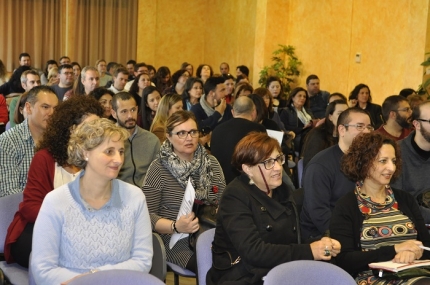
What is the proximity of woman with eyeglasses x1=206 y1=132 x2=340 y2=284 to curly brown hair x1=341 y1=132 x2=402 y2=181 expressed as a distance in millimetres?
478

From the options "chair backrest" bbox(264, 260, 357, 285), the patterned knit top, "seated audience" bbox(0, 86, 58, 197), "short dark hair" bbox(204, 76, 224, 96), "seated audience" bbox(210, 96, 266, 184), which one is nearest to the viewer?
"chair backrest" bbox(264, 260, 357, 285)

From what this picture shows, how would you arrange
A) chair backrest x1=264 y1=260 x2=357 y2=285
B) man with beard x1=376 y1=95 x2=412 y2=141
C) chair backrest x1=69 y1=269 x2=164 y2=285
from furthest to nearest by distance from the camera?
man with beard x1=376 y1=95 x2=412 y2=141 → chair backrest x1=264 y1=260 x2=357 y2=285 → chair backrest x1=69 y1=269 x2=164 y2=285

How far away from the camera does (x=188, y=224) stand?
3861 mm

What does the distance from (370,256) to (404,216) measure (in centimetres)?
38

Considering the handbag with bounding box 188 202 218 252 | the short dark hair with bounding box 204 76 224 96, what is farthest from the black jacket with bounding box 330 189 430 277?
the short dark hair with bounding box 204 76 224 96

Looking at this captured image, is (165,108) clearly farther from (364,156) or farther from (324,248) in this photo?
(324,248)

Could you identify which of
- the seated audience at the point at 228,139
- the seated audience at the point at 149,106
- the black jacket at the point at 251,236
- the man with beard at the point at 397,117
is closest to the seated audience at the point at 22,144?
the black jacket at the point at 251,236

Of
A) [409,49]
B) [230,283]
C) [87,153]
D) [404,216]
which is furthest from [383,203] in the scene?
[409,49]

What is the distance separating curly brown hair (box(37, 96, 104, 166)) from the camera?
3.85 m

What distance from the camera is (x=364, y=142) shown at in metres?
3.87

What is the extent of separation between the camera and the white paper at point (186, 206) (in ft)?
12.4

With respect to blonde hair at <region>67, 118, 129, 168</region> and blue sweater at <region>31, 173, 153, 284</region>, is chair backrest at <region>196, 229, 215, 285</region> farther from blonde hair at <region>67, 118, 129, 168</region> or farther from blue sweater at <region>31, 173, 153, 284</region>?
blonde hair at <region>67, 118, 129, 168</region>

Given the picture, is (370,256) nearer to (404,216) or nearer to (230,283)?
(404,216)

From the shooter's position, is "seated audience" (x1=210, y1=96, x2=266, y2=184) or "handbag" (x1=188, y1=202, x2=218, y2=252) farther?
"seated audience" (x1=210, y1=96, x2=266, y2=184)
